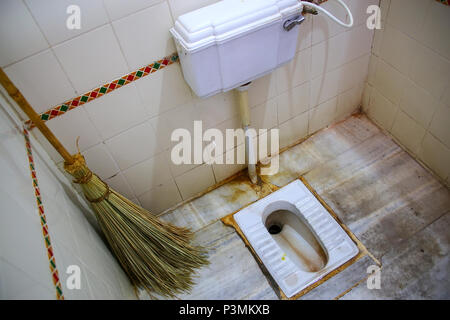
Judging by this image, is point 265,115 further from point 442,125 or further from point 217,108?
point 442,125

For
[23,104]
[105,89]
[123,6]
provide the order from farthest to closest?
[105,89] → [123,6] → [23,104]

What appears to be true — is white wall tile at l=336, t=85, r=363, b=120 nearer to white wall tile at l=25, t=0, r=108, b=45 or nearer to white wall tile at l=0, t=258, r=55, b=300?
white wall tile at l=25, t=0, r=108, b=45

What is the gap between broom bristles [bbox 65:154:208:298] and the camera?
1.32m

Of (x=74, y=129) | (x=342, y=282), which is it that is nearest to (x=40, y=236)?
(x=74, y=129)

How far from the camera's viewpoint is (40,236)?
855 mm

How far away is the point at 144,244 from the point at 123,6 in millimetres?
960

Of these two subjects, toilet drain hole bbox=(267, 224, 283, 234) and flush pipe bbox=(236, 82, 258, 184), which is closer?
flush pipe bbox=(236, 82, 258, 184)

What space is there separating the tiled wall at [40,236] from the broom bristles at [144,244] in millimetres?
77

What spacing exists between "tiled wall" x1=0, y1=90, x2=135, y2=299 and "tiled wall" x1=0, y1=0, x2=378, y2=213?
0.15m

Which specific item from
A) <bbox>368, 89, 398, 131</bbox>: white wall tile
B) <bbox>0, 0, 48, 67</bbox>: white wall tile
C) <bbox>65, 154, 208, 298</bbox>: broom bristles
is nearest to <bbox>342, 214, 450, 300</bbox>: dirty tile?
<bbox>368, 89, 398, 131</bbox>: white wall tile

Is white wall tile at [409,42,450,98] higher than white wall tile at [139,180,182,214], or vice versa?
white wall tile at [409,42,450,98]

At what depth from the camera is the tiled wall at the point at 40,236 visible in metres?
0.71

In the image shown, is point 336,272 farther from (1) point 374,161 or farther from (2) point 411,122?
(2) point 411,122

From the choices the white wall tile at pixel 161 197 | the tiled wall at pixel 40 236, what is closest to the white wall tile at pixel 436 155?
the white wall tile at pixel 161 197
